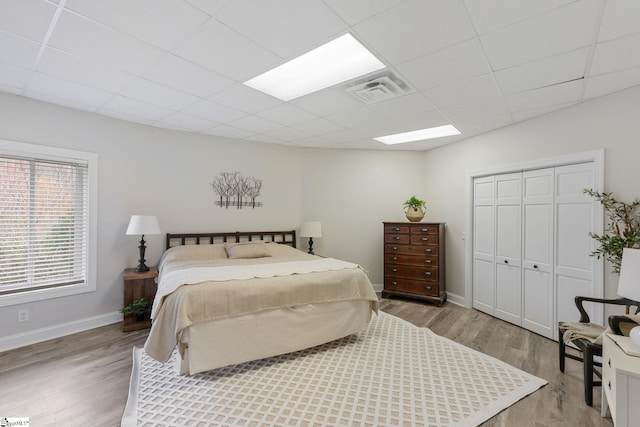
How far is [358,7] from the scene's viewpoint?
5.49 ft

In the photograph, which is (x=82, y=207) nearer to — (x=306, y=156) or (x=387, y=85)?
(x=306, y=156)

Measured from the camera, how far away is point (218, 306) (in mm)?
2383

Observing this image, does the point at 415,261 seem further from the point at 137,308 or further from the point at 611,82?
the point at 137,308

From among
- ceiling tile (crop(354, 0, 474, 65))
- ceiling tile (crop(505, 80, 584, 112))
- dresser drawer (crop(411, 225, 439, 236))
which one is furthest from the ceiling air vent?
dresser drawer (crop(411, 225, 439, 236))

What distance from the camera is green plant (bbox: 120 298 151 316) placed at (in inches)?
132

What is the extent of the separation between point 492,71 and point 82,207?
Result: 470 cm

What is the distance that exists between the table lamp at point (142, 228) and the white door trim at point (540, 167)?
4.56 m

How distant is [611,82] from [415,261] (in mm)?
3120

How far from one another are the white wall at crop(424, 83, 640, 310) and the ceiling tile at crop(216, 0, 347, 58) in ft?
9.55

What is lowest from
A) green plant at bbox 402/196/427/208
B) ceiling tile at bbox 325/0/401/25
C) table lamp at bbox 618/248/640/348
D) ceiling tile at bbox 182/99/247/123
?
table lamp at bbox 618/248/640/348

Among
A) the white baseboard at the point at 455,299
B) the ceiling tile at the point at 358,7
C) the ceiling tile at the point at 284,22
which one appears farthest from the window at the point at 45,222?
the white baseboard at the point at 455,299

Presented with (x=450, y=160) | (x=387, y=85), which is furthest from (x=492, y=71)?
(x=450, y=160)

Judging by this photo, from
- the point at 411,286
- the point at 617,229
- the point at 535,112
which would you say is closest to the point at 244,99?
the point at 535,112

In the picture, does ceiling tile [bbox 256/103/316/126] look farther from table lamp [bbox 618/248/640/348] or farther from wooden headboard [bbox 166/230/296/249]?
table lamp [bbox 618/248/640/348]
